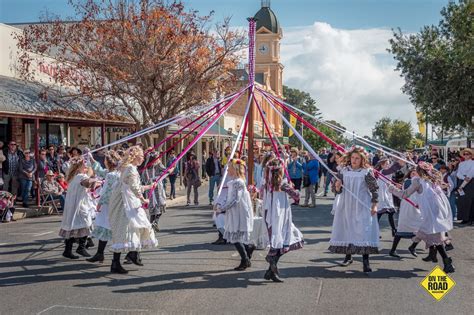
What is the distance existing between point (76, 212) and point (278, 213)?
347 centimetres

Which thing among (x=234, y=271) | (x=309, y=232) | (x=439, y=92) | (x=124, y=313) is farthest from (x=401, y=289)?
(x=439, y=92)

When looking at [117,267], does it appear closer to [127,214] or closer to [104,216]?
[127,214]

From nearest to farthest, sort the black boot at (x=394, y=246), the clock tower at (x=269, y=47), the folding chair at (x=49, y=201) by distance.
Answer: the black boot at (x=394, y=246) → the folding chair at (x=49, y=201) → the clock tower at (x=269, y=47)

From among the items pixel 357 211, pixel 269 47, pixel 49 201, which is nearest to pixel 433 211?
pixel 357 211

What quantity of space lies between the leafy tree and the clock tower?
51505 millimetres

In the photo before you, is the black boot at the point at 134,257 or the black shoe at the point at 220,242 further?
the black shoe at the point at 220,242

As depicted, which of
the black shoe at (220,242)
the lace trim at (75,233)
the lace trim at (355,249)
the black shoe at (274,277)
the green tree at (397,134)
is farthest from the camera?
the green tree at (397,134)

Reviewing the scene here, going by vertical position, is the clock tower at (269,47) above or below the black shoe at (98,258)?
above

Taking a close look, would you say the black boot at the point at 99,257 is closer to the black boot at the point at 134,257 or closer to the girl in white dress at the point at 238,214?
the black boot at the point at 134,257

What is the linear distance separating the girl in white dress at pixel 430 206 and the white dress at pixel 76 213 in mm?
4915

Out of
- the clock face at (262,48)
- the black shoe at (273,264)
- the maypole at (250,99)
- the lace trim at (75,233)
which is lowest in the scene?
the black shoe at (273,264)

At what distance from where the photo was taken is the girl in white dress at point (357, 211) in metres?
8.51

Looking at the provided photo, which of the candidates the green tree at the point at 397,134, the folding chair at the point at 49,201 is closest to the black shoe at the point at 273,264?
the folding chair at the point at 49,201

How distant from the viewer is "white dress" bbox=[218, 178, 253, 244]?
8734 millimetres
